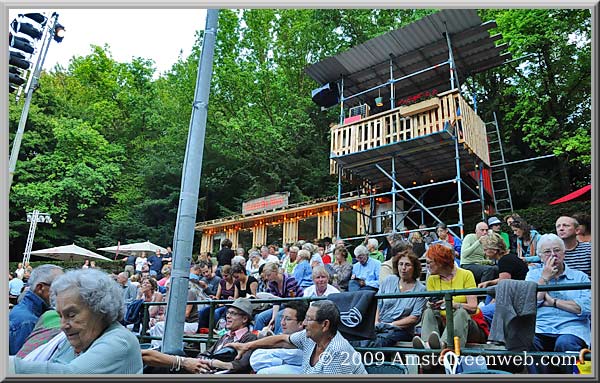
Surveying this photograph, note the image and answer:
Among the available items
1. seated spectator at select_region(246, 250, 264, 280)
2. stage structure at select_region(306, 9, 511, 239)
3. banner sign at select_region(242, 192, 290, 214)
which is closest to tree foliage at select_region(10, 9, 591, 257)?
banner sign at select_region(242, 192, 290, 214)

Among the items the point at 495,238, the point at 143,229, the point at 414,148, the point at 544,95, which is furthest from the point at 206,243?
the point at 495,238

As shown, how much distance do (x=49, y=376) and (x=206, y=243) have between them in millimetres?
21221

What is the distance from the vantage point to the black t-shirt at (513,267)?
4.44 meters

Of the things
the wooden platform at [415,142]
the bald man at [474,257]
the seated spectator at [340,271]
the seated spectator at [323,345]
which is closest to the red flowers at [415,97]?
the wooden platform at [415,142]

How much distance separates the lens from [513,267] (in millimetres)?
4512

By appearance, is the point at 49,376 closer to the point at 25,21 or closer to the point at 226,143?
the point at 25,21

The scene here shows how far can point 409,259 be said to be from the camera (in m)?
4.80

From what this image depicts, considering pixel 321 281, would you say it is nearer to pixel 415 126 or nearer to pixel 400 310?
pixel 400 310

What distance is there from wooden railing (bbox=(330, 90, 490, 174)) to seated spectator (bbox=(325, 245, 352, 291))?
622 cm

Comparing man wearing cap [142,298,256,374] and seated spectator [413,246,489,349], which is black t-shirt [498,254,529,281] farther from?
man wearing cap [142,298,256,374]

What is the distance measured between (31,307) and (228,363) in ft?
5.40

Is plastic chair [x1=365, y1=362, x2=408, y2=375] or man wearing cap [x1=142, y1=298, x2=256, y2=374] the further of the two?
plastic chair [x1=365, y1=362, x2=408, y2=375]

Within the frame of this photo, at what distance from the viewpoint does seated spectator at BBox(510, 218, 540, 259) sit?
23.1 feet

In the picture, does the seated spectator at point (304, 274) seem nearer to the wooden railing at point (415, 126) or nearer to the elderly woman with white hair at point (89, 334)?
the elderly woman with white hair at point (89, 334)
